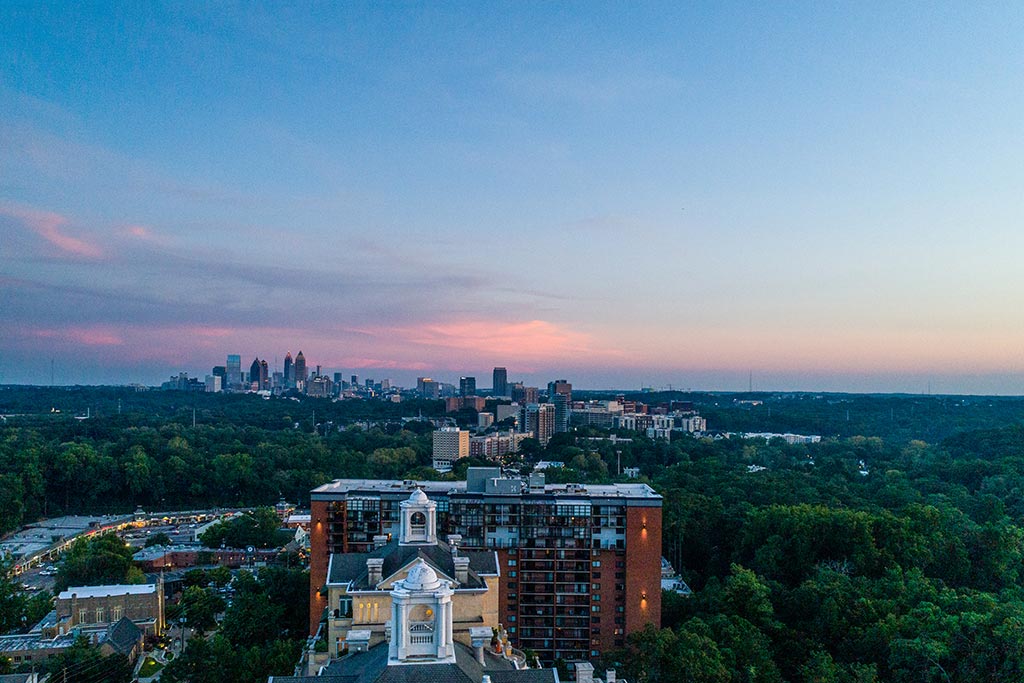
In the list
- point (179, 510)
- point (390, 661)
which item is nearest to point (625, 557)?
point (390, 661)

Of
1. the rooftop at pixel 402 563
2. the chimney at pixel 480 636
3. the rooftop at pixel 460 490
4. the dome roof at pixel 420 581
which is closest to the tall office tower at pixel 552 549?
the rooftop at pixel 460 490

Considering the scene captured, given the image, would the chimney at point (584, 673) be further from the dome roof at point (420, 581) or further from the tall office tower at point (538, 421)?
the tall office tower at point (538, 421)

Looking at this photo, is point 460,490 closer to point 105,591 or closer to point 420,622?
point 420,622

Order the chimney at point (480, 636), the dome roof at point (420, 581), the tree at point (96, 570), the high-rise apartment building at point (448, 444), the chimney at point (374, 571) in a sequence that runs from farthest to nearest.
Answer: the high-rise apartment building at point (448, 444) → the tree at point (96, 570) → the chimney at point (374, 571) → the chimney at point (480, 636) → the dome roof at point (420, 581)

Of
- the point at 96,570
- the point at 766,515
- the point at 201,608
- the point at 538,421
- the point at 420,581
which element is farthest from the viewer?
the point at 538,421

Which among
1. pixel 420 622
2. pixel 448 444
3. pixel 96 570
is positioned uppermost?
pixel 420 622

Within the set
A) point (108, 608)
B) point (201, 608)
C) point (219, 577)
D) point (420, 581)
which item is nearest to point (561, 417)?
point (219, 577)

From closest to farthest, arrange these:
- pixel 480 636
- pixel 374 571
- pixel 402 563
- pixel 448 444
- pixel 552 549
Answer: pixel 480 636 < pixel 374 571 < pixel 402 563 < pixel 552 549 < pixel 448 444
